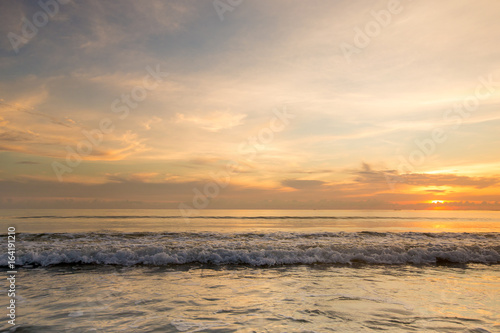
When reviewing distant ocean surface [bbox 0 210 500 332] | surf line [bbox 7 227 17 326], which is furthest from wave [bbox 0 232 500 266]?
surf line [bbox 7 227 17 326]

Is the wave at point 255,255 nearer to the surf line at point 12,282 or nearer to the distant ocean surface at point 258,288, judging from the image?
the distant ocean surface at point 258,288

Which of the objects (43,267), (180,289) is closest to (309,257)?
(180,289)

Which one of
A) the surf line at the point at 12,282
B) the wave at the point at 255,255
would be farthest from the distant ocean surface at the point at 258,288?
the surf line at the point at 12,282

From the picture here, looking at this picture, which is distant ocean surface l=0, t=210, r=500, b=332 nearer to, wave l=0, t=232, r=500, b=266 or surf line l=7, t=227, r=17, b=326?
wave l=0, t=232, r=500, b=266

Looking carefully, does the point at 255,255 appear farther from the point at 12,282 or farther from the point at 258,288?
the point at 12,282

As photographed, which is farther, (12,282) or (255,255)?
(255,255)

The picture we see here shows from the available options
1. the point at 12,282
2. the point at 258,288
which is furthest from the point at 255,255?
the point at 12,282

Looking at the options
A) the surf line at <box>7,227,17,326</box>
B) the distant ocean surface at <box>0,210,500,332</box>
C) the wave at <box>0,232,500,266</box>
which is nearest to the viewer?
the distant ocean surface at <box>0,210,500,332</box>

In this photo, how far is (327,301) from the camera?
967cm

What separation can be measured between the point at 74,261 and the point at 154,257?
4.51m

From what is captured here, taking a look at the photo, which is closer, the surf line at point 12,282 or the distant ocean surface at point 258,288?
the distant ocean surface at point 258,288

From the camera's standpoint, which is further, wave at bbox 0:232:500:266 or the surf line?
wave at bbox 0:232:500:266

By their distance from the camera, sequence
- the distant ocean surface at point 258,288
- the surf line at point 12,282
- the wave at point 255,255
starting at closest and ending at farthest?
1. the distant ocean surface at point 258,288
2. the surf line at point 12,282
3. the wave at point 255,255

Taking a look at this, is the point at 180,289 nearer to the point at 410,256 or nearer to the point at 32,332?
the point at 32,332
